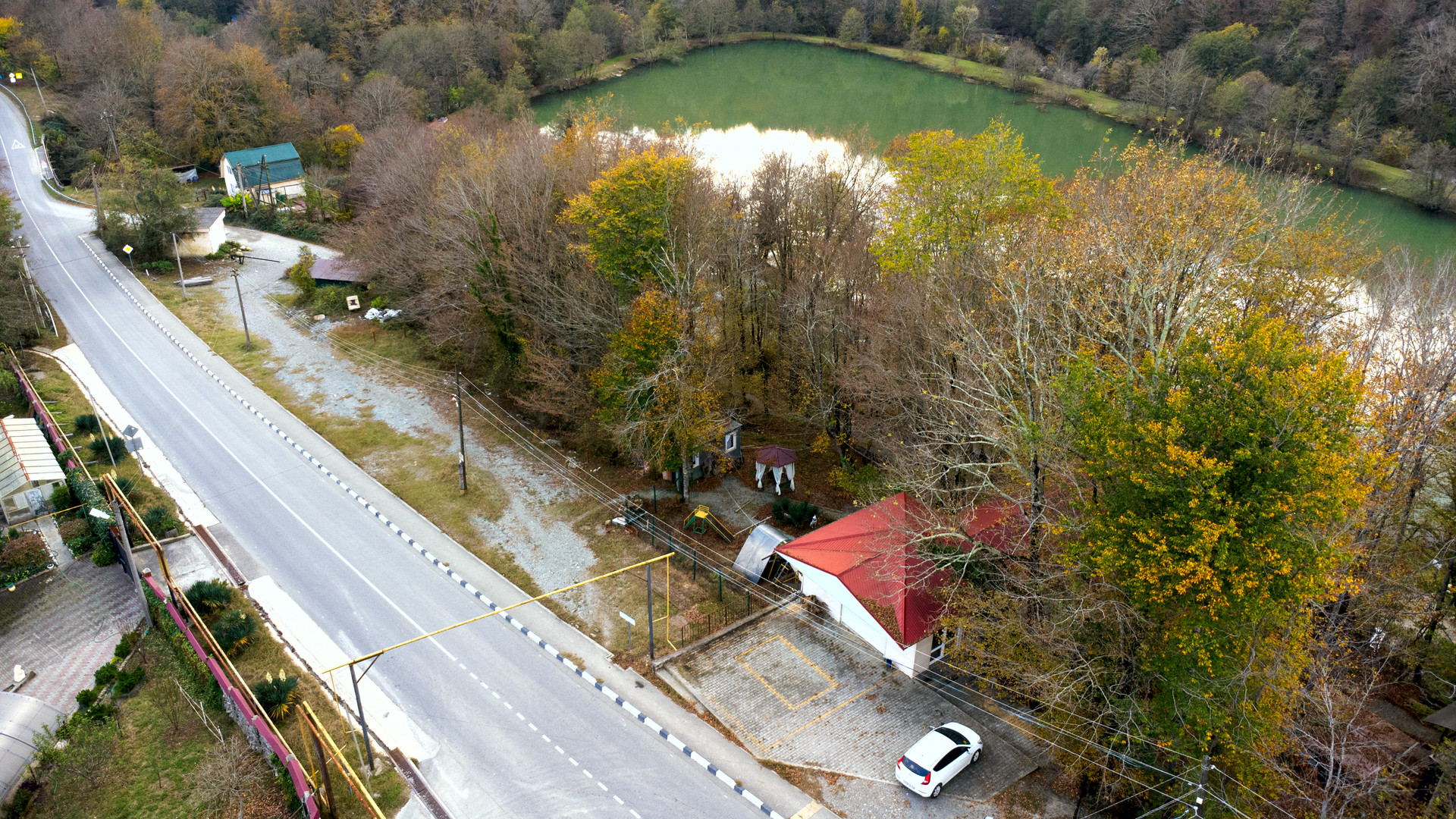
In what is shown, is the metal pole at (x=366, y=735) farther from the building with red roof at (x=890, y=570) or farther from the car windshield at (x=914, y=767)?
the car windshield at (x=914, y=767)

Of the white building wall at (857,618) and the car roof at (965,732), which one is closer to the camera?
the car roof at (965,732)

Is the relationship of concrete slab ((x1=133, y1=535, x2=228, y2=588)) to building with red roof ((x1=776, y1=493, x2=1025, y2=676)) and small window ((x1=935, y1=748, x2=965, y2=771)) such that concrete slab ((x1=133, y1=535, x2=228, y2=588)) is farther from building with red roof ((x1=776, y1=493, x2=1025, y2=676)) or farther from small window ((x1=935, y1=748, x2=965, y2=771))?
small window ((x1=935, y1=748, x2=965, y2=771))

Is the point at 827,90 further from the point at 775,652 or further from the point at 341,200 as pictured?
the point at 775,652

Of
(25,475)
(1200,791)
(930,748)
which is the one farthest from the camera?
(25,475)

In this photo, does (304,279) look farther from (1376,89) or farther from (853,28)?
(853,28)

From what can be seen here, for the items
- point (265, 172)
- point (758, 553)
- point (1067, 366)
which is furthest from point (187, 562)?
point (265, 172)

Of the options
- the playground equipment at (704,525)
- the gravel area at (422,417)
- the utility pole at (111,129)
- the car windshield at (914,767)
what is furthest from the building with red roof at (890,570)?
the utility pole at (111,129)

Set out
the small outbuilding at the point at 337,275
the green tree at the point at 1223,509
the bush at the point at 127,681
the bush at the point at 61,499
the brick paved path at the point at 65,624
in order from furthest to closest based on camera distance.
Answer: the small outbuilding at the point at 337,275
the bush at the point at 61,499
the brick paved path at the point at 65,624
the bush at the point at 127,681
the green tree at the point at 1223,509
